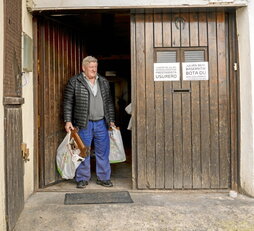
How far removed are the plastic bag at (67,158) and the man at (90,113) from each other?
105mm

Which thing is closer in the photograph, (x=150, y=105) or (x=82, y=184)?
(x=150, y=105)

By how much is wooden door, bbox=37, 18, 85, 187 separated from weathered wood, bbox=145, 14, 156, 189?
1.18 m

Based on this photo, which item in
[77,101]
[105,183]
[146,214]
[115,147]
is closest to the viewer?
[146,214]

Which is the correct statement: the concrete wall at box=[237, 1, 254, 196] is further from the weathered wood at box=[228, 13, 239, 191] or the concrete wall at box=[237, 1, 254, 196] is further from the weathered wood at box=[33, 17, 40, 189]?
the weathered wood at box=[33, 17, 40, 189]

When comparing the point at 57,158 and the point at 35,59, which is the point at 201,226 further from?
the point at 35,59

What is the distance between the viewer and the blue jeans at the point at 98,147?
3465 mm

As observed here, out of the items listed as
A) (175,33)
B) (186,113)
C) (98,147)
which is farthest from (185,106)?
(98,147)

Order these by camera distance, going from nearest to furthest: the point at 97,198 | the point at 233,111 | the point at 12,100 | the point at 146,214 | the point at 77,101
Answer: the point at 12,100
the point at 146,214
the point at 97,198
the point at 233,111
the point at 77,101

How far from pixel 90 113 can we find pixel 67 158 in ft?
2.06

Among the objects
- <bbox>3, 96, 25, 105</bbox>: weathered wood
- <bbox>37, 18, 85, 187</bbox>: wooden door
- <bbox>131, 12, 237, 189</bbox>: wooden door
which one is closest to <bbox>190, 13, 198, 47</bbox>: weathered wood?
<bbox>131, 12, 237, 189</bbox>: wooden door

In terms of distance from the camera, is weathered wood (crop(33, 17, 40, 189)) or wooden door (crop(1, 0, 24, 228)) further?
weathered wood (crop(33, 17, 40, 189))

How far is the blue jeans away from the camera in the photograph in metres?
3.46

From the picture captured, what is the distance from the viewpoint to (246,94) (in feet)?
10.2

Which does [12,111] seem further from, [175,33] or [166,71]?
[175,33]
